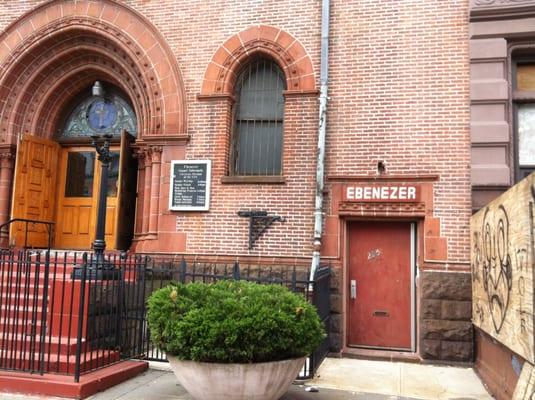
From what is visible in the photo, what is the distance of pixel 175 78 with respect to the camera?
11.1 meters

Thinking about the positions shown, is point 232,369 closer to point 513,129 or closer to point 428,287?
point 428,287

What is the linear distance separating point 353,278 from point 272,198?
2.22 metres

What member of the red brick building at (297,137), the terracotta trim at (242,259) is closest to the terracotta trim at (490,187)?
the red brick building at (297,137)

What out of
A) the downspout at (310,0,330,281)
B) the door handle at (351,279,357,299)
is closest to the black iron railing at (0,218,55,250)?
the downspout at (310,0,330,281)

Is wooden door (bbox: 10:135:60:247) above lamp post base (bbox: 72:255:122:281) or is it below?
above

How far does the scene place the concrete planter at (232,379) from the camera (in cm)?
559

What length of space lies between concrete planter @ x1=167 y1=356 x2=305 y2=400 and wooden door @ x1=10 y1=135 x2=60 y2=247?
7.88 m

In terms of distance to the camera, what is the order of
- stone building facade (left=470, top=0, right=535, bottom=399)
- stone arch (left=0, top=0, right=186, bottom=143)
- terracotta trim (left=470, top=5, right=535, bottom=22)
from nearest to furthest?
stone building facade (left=470, top=0, right=535, bottom=399) → terracotta trim (left=470, top=5, right=535, bottom=22) → stone arch (left=0, top=0, right=186, bottom=143)

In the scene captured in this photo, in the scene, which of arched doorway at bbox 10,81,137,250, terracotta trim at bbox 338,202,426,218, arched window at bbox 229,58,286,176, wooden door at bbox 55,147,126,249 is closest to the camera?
terracotta trim at bbox 338,202,426,218

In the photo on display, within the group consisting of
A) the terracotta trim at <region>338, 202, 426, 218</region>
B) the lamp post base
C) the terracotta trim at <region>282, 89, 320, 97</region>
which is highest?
the terracotta trim at <region>282, 89, 320, 97</region>

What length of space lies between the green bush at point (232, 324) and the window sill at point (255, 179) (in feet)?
14.0

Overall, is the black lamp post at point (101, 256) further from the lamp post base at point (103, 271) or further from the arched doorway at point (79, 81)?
the arched doorway at point (79, 81)

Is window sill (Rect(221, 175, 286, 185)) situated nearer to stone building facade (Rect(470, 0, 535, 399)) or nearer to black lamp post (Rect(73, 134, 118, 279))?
black lamp post (Rect(73, 134, 118, 279))

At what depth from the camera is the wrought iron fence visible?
22.9ft
